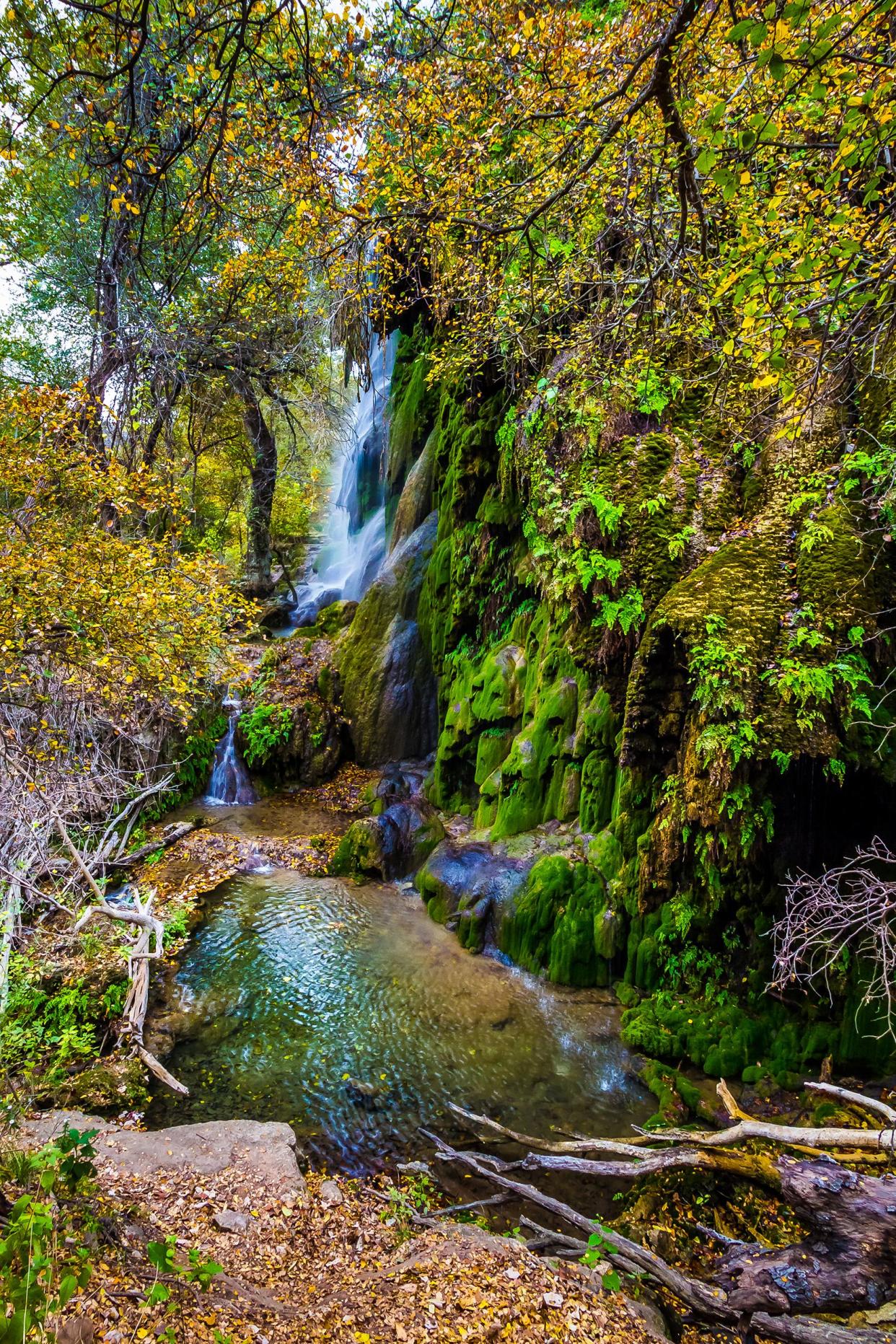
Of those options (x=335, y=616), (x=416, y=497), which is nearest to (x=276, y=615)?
(x=335, y=616)

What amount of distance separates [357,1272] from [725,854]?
3796mm

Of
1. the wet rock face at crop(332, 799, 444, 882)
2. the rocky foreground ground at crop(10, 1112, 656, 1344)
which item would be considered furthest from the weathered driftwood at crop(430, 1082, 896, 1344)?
the wet rock face at crop(332, 799, 444, 882)

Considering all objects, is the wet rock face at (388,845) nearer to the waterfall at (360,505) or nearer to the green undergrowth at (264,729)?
the green undergrowth at (264,729)

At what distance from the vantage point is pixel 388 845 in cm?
884

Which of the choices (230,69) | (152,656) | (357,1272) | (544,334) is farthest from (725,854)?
(544,334)

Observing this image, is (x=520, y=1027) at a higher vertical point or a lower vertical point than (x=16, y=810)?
lower

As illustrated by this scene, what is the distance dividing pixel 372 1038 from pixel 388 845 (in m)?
3.37

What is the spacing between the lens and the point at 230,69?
199cm

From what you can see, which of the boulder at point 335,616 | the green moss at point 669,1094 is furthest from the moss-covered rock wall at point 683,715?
the boulder at point 335,616

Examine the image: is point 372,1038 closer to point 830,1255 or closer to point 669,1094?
point 669,1094

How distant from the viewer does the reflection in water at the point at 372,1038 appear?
469cm

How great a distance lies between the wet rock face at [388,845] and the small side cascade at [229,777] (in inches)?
126

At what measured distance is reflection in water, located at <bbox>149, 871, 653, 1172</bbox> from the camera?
4691 millimetres

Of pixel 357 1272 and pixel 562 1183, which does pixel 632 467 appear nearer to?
pixel 562 1183
